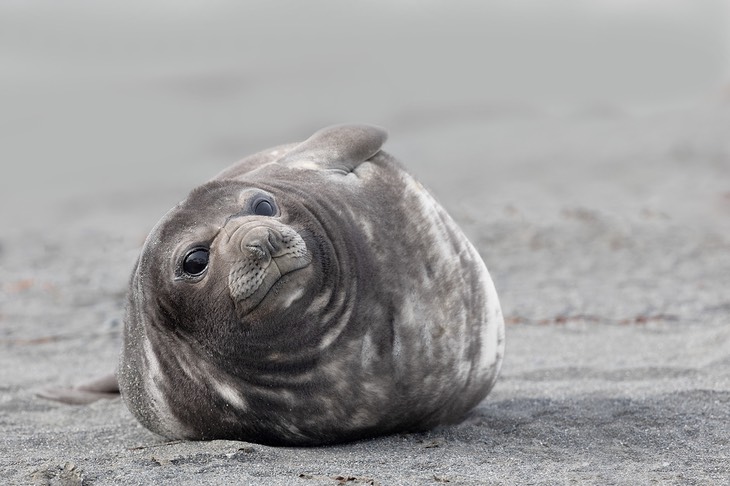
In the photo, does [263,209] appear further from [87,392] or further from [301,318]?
[87,392]

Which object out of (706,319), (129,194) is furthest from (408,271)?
(129,194)

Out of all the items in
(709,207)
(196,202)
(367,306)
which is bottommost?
(709,207)

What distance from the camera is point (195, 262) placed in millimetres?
3541

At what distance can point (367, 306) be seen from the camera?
146 inches

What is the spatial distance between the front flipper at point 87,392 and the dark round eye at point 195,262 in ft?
5.37

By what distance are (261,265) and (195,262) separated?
0.30 metres

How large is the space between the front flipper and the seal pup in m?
0.86

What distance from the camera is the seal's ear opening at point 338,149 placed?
4.38m

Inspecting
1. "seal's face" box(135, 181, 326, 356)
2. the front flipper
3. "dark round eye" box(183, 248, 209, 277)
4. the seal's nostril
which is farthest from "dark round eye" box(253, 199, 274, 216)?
the front flipper

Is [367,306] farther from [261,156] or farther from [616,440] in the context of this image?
[261,156]

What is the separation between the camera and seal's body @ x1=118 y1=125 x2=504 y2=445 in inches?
138

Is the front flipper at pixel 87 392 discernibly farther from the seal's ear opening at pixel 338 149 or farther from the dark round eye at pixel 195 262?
the dark round eye at pixel 195 262

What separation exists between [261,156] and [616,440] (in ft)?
6.64

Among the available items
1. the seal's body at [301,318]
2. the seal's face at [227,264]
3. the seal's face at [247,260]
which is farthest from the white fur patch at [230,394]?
the seal's face at [247,260]
